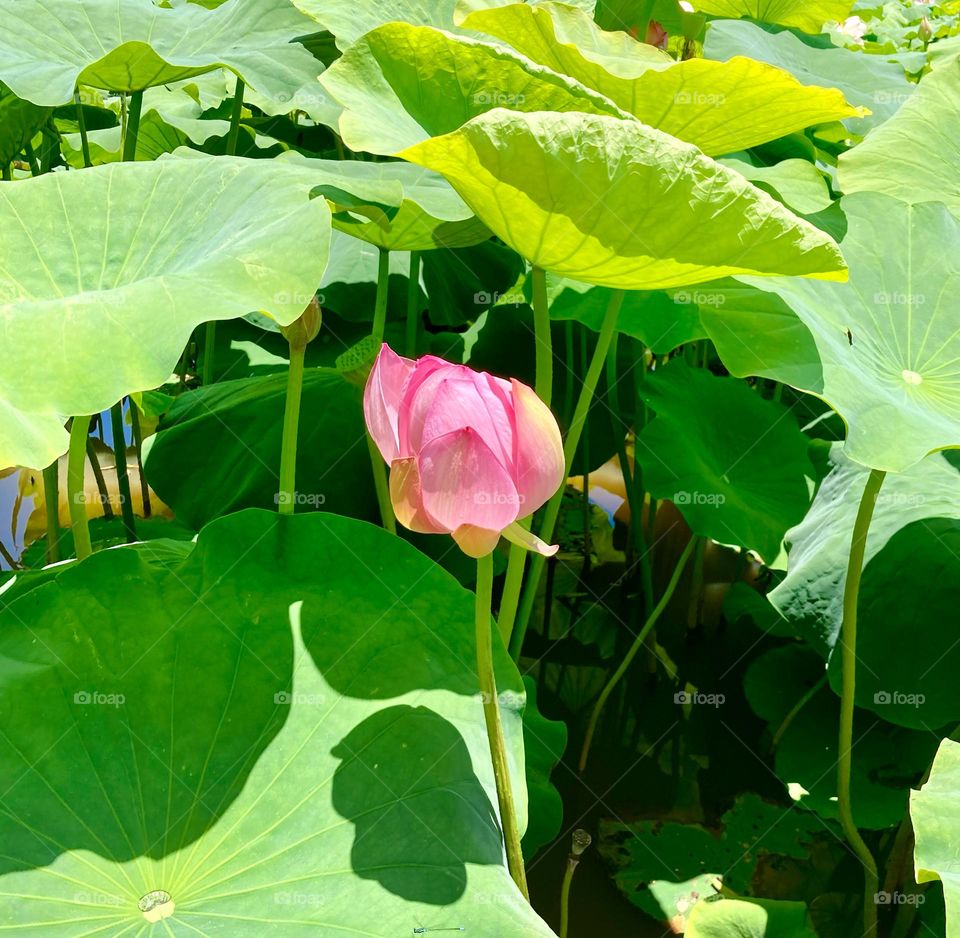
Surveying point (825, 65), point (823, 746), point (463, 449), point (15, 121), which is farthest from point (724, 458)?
point (15, 121)

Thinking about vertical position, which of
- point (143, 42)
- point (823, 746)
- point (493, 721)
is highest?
point (143, 42)

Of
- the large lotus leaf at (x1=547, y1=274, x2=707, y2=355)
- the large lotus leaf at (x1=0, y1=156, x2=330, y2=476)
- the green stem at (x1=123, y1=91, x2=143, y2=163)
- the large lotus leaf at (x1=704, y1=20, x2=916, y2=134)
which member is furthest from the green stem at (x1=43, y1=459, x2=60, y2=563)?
the large lotus leaf at (x1=704, y1=20, x2=916, y2=134)

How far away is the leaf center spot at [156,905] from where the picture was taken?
2.35ft

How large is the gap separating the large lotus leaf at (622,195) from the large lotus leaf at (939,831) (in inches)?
17.4

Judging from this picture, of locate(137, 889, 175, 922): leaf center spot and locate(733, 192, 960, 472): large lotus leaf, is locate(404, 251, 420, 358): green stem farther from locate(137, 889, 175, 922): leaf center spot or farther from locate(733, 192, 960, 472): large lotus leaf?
locate(137, 889, 175, 922): leaf center spot

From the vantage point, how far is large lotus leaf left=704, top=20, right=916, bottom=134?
150 centimetres

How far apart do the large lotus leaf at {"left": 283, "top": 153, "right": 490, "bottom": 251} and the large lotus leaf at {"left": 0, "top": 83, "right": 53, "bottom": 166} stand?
20.8 inches

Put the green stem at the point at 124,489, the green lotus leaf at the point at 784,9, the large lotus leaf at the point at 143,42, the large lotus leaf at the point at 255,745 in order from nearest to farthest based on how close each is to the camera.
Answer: the large lotus leaf at the point at 255,745 → the large lotus leaf at the point at 143,42 → the green stem at the point at 124,489 → the green lotus leaf at the point at 784,9

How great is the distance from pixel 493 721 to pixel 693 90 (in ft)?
2.18

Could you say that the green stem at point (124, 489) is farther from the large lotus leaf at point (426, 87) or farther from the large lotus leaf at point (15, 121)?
the large lotus leaf at point (426, 87)

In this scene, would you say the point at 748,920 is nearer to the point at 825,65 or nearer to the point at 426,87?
the point at 426,87

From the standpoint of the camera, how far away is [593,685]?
1.58 m

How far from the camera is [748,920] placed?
37.7 inches

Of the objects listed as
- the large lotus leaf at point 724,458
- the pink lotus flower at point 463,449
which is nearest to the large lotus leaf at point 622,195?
the pink lotus flower at point 463,449
